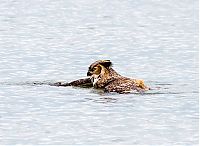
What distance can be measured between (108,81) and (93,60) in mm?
4996

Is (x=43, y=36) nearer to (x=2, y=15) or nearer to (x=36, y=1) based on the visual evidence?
(x=2, y=15)

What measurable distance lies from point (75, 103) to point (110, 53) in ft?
26.1

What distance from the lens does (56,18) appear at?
37156mm

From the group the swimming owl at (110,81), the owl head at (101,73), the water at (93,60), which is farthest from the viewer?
the owl head at (101,73)

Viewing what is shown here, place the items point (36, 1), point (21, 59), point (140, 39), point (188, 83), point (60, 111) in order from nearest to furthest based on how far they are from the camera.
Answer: point (60, 111), point (188, 83), point (21, 59), point (140, 39), point (36, 1)

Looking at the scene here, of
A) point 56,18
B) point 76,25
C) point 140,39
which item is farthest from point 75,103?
point 56,18

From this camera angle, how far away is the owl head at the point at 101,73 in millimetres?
21312

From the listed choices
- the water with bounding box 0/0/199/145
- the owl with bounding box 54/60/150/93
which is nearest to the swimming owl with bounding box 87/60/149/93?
the owl with bounding box 54/60/150/93

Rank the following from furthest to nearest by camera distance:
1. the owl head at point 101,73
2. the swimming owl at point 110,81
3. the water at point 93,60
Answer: the owl head at point 101,73 → the swimming owl at point 110,81 → the water at point 93,60

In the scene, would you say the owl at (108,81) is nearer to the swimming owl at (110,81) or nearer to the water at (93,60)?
the swimming owl at (110,81)

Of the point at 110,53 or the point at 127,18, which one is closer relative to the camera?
the point at 110,53

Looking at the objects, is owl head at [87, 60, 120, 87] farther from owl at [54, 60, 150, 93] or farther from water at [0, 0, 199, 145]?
water at [0, 0, 199, 145]

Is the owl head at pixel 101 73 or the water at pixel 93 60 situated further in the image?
the owl head at pixel 101 73

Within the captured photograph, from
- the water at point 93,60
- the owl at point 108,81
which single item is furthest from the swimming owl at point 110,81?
the water at point 93,60
